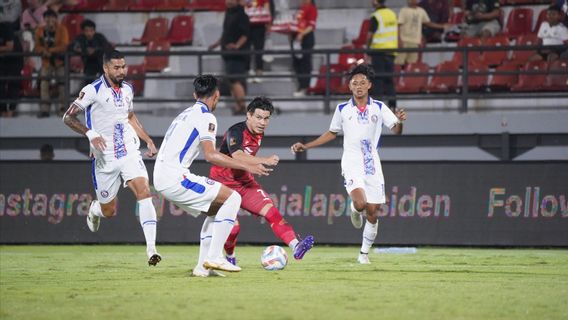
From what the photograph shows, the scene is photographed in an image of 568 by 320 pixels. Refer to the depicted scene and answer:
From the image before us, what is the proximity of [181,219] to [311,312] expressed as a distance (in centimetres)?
1032

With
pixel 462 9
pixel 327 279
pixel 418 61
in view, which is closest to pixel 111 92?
pixel 327 279

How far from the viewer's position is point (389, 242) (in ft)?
59.9

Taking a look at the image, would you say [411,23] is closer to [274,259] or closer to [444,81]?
[444,81]

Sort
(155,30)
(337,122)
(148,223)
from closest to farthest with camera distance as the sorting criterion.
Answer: (148,223) < (337,122) < (155,30)

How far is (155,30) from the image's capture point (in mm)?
25188

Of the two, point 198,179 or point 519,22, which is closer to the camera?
point 198,179

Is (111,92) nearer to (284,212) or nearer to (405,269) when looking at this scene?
(405,269)

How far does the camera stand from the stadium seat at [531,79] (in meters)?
20.6

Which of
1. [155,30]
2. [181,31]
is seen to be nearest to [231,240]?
[181,31]

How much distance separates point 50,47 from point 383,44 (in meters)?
7.01

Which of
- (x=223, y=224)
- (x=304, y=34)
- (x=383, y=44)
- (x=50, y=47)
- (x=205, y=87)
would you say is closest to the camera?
(x=223, y=224)

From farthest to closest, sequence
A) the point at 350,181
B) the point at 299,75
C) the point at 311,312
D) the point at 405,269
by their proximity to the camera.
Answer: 1. the point at 299,75
2. the point at 350,181
3. the point at 405,269
4. the point at 311,312

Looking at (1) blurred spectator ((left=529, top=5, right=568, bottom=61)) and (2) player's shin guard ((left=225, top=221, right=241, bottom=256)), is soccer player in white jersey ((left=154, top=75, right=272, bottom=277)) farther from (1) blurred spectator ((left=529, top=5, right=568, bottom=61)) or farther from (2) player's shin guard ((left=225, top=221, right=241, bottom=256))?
(1) blurred spectator ((left=529, top=5, right=568, bottom=61))

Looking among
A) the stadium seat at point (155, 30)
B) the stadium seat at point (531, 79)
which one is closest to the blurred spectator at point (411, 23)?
the stadium seat at point (531, 79)
